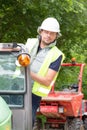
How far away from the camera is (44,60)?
519cm

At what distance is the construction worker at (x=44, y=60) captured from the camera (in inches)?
201

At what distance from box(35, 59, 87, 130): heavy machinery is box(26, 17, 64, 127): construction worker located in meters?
5.12

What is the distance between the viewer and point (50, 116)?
36.1 ft

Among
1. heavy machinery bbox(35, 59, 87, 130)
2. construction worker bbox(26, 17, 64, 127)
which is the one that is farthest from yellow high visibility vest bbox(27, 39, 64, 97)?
heavy machinery bbox(35, 59, 87, 130)

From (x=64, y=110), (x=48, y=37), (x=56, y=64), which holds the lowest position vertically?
(x=64, y=110)

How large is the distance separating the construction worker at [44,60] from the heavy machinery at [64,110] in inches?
201

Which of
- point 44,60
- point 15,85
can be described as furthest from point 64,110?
point 15,85

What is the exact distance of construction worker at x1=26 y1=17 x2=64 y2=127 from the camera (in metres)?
5.11

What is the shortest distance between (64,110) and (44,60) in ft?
17.9

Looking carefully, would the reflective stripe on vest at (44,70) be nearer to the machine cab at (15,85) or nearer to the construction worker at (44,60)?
the construction worker at (44,60)

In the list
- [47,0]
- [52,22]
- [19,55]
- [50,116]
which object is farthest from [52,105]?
[19,55]

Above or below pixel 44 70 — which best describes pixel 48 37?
above

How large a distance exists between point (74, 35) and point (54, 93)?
3.32 m

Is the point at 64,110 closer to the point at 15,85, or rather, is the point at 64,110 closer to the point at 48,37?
the point at 48,37
